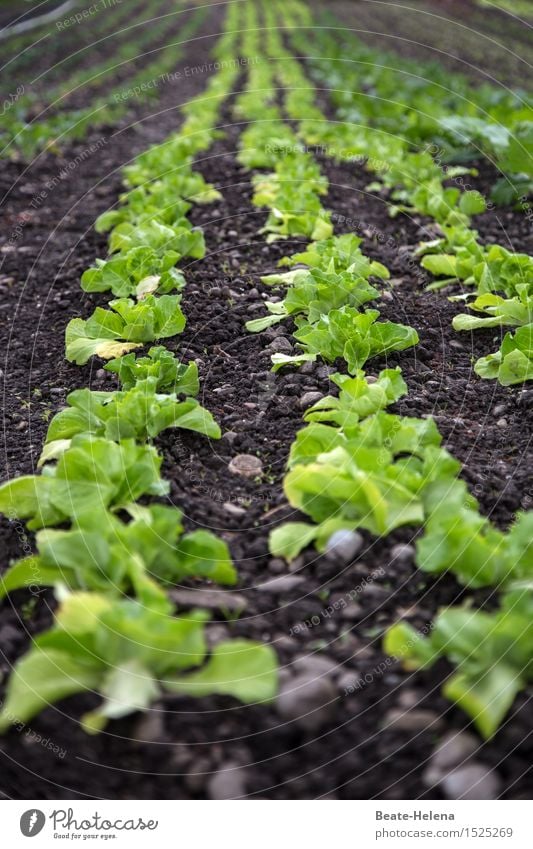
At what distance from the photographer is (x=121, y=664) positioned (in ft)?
7.44

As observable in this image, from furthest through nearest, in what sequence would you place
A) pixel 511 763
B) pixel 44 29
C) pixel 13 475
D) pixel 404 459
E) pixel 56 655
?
1. pixel 44 29
2. pixel 13 475
3. pixel 404 459
4. pixel 56 655
5. pixel 511 763

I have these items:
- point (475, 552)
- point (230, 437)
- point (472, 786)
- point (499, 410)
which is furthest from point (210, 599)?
point (499, 410)

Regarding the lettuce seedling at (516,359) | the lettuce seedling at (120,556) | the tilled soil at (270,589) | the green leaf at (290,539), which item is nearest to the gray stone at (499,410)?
the tilled soil at (270,589)

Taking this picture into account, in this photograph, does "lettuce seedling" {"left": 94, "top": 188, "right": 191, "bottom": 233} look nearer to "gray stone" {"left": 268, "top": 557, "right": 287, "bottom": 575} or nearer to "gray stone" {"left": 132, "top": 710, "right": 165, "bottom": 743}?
"gray stone" {"left": 268, "top": 557, "right": 287, "bottom": 575}

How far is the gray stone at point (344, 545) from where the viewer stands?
2.73m

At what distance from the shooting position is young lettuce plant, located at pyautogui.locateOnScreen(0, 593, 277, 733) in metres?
2.20

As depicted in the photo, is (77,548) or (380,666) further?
(77,548)

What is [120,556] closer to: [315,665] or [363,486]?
[315,665]

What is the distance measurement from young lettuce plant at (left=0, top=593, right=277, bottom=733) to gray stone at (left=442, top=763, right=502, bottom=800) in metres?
0.52

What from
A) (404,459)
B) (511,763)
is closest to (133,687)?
(511,763)

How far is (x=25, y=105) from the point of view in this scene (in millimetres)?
11828

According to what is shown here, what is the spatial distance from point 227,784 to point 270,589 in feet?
2.25

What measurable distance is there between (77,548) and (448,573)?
120cm
